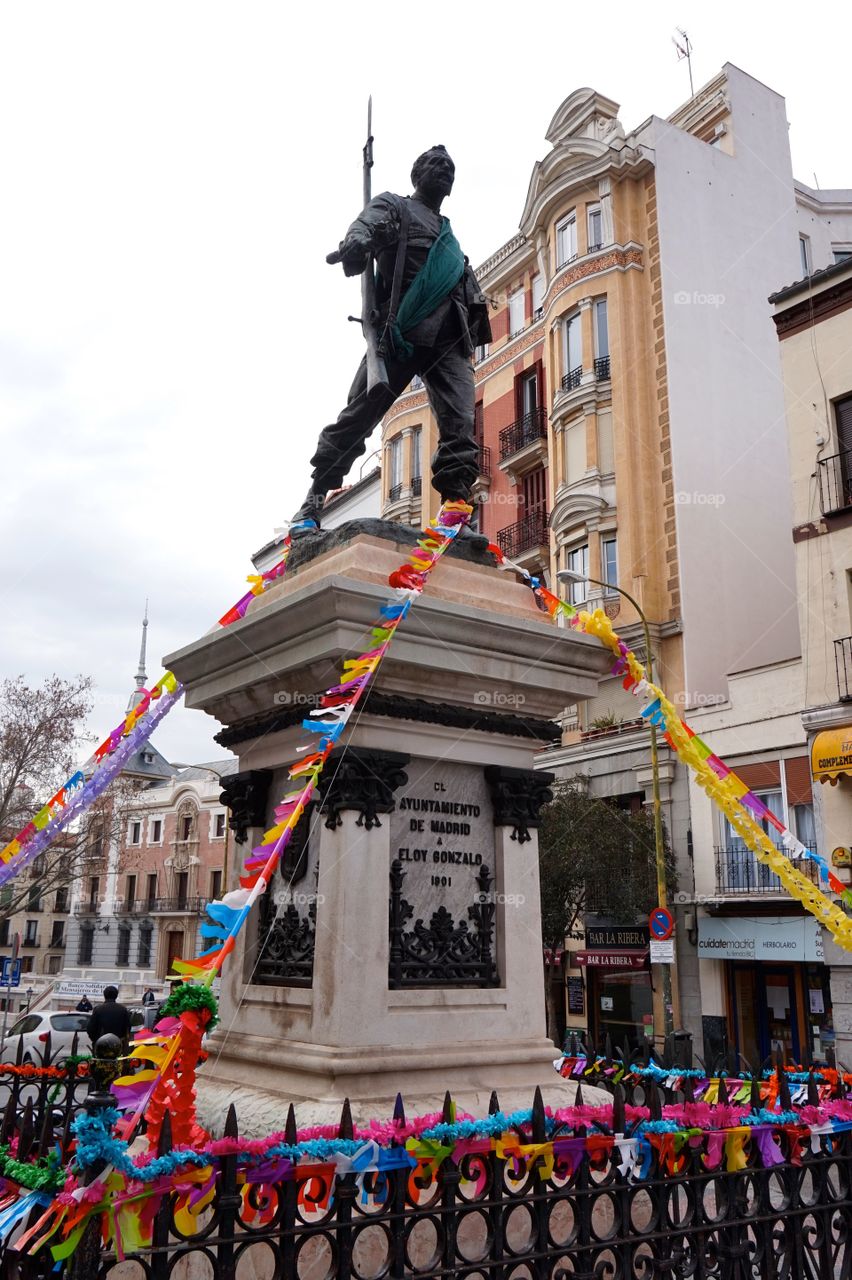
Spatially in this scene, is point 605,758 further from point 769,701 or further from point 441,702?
point 441,702

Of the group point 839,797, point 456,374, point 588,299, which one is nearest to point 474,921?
point 456,374

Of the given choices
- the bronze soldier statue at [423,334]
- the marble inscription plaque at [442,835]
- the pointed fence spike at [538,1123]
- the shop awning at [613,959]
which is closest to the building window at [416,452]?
the shop awning at [613,959]

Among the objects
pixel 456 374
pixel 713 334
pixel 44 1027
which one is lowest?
pixel 44 1027

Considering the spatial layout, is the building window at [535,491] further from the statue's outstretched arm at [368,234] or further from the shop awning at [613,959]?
the statue's outstretched arm at [368,234]

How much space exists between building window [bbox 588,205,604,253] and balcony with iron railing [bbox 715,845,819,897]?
17051 millimetres

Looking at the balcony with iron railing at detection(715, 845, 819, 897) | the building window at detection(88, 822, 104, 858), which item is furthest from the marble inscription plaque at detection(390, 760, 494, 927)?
the building window at detection(88, 822, 104, 858)

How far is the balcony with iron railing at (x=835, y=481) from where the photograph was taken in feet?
70.1

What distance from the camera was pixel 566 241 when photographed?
31.7 m

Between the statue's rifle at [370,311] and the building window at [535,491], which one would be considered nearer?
the statue's rifle at [370,311]

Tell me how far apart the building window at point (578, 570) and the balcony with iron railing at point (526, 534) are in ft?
8.77

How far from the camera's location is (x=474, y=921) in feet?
18.1

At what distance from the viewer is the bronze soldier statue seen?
6.28 m

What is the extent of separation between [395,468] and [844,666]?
22.2 meters

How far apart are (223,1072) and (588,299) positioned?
1102 inches
